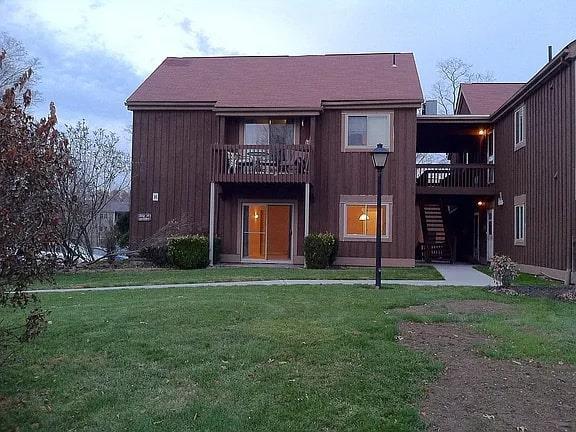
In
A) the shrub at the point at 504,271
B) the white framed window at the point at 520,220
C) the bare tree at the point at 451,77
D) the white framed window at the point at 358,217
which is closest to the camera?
the shrub at the point at 504,271

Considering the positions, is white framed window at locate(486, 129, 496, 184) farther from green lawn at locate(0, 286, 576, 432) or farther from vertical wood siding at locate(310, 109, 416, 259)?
green lawn at locate(0, 286, 576, 432)

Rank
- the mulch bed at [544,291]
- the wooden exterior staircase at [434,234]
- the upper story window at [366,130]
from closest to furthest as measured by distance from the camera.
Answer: the mulch bed at [544,291], the upper story window at [366,130], the wooden exterior staircase at [434,234]

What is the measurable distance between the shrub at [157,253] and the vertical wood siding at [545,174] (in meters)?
10.2

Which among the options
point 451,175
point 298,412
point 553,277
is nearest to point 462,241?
point 451,175

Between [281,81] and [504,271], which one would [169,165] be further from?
[504,271]

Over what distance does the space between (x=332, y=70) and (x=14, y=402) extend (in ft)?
56.7

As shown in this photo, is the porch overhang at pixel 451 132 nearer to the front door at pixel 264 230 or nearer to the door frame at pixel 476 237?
the door frame at pixel 476 237

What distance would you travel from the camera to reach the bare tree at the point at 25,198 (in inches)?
168

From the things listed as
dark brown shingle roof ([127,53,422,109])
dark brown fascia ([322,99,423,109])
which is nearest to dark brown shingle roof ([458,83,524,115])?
dark brown shingle roof ([127,53,422,109])

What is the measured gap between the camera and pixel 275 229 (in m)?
18.7

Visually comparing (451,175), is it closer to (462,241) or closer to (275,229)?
(462,241)

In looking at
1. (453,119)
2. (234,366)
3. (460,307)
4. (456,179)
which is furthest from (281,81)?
(234,366)

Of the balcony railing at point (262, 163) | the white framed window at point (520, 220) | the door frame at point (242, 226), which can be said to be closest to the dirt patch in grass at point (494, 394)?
the white framed window at point (520, 220)

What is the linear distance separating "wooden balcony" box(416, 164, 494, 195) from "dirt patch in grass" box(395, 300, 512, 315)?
33.3ft
